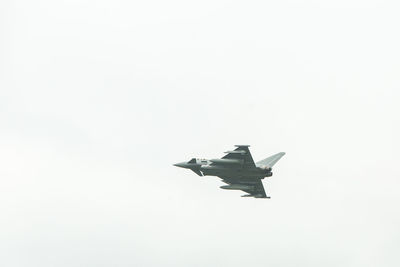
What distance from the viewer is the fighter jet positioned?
132 meters

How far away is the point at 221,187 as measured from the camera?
139m

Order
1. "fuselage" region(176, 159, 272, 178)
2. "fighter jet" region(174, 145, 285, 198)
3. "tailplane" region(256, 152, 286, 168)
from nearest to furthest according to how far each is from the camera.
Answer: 1. "fighter jet" region(174, 145, 285, 198)
2. "fuselage" region(176, 159, 272, 178)
3. "tailplane" region(256, 152, 286, 168)

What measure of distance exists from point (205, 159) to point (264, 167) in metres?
9.01

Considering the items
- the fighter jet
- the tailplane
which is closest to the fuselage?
the fighter jet

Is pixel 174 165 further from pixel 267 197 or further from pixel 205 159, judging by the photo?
pixel 267 197

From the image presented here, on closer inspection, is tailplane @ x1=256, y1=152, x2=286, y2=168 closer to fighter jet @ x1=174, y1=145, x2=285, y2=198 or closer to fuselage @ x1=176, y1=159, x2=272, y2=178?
fighter jet @ x1=174, y1=145, x2=285, y2=198

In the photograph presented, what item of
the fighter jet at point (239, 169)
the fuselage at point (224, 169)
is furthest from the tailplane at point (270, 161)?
the fuselage at point (224, 169)

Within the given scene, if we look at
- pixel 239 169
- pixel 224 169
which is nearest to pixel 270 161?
pixel 239 169

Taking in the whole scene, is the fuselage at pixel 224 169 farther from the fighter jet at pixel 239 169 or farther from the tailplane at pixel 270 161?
the tailplane at pixel 270 161

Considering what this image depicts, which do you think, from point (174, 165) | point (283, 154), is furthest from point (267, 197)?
point (174, 165)

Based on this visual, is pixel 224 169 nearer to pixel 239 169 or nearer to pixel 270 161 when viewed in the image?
pixel 239 169

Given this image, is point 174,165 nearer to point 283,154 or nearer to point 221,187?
point 221,187

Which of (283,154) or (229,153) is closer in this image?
(229,153)

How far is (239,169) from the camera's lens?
5266 inches
